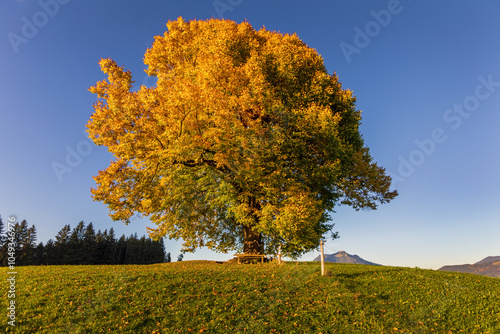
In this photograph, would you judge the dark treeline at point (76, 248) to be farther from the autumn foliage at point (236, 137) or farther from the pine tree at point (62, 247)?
the autumn foliage at point (236, 137)

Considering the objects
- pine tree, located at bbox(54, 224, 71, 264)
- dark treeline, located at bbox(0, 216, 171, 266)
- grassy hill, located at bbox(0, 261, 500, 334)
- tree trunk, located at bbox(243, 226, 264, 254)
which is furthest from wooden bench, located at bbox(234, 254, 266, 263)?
pine tree, located at bbox(54, 224, 71, 264)

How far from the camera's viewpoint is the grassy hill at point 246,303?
32.0ft

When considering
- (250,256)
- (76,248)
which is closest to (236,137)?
(250,256)

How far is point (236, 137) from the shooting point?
1778cm

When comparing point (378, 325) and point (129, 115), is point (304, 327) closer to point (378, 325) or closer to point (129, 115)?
point (378, 325)

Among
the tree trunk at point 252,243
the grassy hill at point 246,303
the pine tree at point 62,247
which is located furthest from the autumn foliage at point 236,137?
the pine tree at point 62,247

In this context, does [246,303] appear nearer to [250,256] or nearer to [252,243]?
[250,256]

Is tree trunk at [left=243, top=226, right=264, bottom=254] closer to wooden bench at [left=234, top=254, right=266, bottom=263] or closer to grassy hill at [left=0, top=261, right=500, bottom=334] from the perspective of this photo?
wooden bench at [left=234, top=254, right=266, bottom=263]

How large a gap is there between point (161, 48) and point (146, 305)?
1922 cm

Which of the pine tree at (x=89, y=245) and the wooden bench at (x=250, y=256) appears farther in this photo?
the pine tree at (x=89, y=245)

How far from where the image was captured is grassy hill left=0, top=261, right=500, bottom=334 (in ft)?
32.0

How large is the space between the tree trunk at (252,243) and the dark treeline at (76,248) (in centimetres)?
5706

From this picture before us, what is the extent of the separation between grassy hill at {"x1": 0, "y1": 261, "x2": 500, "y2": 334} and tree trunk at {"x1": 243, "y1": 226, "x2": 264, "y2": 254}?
6114 mm

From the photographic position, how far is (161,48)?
75.1ft
